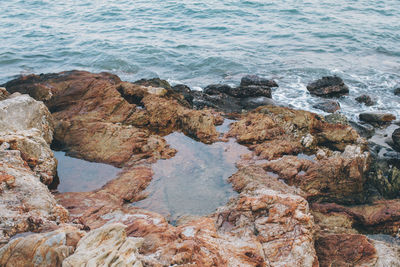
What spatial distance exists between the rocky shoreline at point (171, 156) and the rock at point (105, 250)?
2cm

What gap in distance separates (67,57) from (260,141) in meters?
18.0

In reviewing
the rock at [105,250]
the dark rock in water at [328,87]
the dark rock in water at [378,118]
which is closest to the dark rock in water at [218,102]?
the dark rock in water at [328,87]

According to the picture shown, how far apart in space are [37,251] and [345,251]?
217 inches

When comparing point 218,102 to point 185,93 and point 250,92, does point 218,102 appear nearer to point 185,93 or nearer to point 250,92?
point 185,93

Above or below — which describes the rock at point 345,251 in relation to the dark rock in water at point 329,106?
above

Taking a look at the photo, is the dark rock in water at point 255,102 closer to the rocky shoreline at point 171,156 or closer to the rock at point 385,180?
the rocky shoreline at point 171,156

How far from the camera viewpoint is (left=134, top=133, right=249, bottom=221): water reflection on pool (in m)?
8.03

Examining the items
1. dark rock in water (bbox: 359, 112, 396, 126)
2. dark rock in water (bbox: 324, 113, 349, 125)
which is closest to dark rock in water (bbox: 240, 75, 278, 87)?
dark rock in water (bbox: 324, 113, 349, 125)

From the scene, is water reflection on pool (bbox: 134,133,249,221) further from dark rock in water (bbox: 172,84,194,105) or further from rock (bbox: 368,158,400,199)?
rock (bbox: 368,158,400,199)

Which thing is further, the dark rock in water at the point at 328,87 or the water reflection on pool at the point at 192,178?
the dark rock in water at the point at 328,87

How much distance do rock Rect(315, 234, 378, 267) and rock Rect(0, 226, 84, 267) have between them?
15.4 ft

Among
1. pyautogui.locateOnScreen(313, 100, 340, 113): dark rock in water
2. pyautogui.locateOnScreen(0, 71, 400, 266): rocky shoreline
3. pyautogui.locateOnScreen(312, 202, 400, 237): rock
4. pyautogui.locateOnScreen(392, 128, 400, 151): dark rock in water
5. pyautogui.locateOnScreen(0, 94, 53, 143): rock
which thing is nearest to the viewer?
pyautogui.locateOnScreen(0, 71, 400, 266): rocky shoreline

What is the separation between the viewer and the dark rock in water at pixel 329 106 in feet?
53.8

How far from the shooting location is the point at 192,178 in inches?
356
